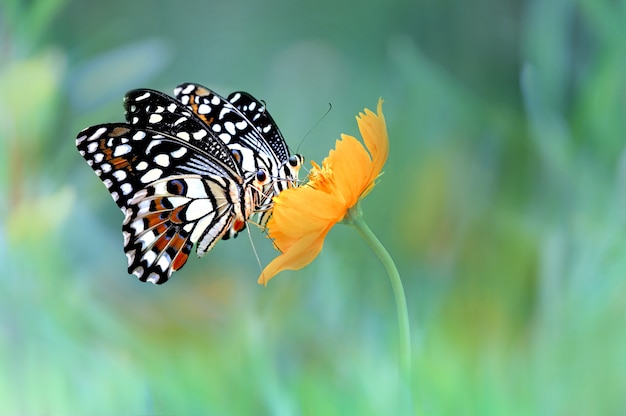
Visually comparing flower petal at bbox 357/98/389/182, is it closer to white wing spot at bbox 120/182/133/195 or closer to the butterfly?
the butterfly

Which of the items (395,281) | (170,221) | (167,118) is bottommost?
(395,281)

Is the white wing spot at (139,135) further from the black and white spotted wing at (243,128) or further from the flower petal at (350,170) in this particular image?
the flower petal at (350,170)

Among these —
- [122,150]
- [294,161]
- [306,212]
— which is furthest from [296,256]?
[122,150]

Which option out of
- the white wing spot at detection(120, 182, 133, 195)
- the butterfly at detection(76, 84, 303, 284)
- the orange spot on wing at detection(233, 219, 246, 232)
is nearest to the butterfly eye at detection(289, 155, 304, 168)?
the butterfly at detection(76, 84, 303, 284)

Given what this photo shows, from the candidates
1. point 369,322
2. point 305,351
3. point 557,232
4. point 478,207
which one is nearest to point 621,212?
point 557,232

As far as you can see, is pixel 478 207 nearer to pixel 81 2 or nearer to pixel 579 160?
pixel 579 160

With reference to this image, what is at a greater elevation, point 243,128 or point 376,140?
point 243,128

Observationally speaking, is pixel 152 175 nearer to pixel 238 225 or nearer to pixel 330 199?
pixel 238 225
